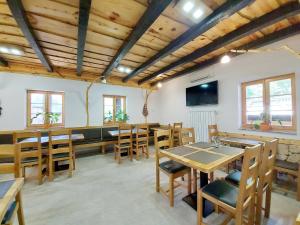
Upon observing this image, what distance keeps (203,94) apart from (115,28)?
299 cm

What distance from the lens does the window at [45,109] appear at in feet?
14.1

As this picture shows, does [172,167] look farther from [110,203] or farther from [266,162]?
[266,162]

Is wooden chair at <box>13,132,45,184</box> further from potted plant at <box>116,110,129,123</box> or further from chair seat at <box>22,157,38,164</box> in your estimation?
potted plant at <box>116,110,129,123</box>

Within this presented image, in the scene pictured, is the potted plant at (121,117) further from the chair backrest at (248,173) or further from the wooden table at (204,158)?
the chair backrest at (248,173)

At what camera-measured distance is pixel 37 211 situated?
1971mm

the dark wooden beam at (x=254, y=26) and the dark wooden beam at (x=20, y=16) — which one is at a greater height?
the dark wooden beam at (x=254, y=26)

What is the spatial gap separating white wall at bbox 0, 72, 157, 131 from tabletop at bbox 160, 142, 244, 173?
3.67 meters

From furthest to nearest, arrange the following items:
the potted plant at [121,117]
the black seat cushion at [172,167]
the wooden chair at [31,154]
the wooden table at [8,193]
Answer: the potted plant at [121,117] → the wooden chair at [31,154] → the black seat cushion at [172,167] → the wooden table at [8,193]

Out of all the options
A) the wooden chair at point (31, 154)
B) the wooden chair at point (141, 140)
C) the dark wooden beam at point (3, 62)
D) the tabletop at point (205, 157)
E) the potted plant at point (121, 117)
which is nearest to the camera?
the tabletop at point (205, 157)

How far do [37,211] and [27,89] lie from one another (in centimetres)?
350

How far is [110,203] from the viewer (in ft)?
7.02

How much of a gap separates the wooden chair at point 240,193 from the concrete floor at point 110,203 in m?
0.46

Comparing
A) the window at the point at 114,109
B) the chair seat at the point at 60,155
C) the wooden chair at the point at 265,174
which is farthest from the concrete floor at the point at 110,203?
the window at the point at 114,109

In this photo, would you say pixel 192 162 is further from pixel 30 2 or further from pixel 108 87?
pixel 108 87
